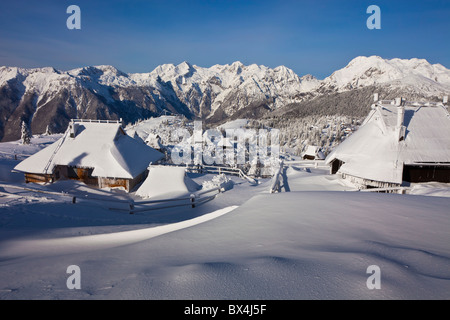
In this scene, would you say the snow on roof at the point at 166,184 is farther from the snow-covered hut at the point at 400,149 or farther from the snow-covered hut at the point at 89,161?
the snow-covered hut at the point at 400,149

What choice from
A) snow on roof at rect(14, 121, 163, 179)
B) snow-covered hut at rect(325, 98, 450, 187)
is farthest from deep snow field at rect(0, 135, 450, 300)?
snow on roof at rect(14, 121, 163, 179)

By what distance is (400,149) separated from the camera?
16750 mm

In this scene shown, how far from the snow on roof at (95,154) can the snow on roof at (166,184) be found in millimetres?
2773

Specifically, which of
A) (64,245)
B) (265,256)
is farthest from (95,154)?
(265,256)

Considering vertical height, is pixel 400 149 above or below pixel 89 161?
above

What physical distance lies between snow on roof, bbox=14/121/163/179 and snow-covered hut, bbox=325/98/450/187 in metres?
18.8

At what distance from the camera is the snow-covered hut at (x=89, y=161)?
22.0 m

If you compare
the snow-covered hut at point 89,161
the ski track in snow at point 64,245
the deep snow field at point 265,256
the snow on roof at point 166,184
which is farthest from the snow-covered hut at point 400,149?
the snow-covered hut at point 89,161

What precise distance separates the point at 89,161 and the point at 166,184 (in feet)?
28.6

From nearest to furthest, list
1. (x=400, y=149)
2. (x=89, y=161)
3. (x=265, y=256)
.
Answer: (x=265, y=256)
(x=400, y=149)
(x=89, y=161)

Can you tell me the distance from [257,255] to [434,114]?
22.4m

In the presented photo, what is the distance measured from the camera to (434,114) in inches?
742

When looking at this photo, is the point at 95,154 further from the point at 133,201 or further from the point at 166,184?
the point at 133,201

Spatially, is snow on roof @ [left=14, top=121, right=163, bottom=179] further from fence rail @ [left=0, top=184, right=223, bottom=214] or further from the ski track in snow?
the ski track in snow
